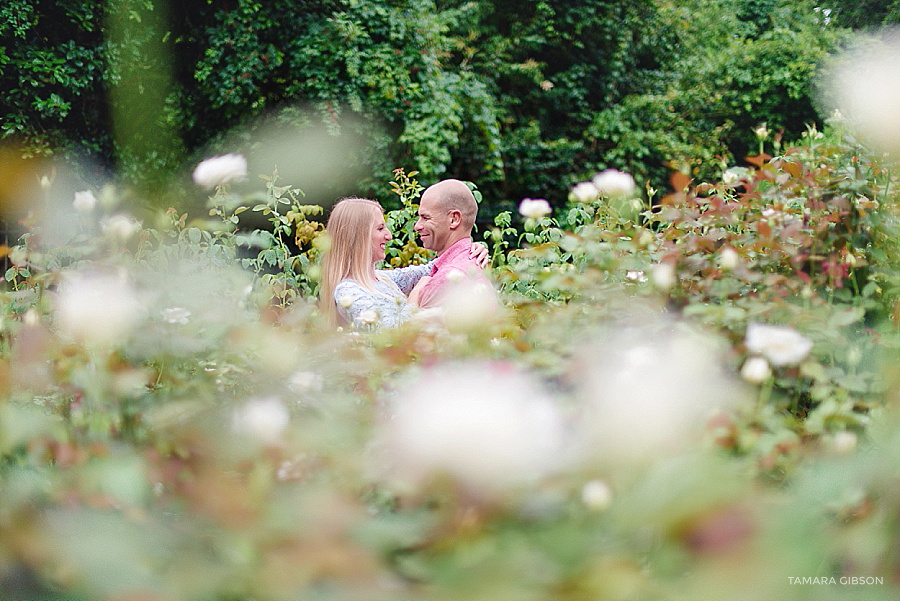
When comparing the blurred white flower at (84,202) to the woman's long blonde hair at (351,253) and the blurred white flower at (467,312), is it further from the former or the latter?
the woman's long blonde hair at (351,253)

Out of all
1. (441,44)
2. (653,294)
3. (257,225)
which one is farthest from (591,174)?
(653,294)

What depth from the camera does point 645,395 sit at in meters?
0.82

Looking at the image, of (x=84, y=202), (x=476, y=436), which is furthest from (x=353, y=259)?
(x=476, y=436)

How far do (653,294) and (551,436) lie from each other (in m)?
0.54

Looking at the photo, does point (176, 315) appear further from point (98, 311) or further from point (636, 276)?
point (636, 276)

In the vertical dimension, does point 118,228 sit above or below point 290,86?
below

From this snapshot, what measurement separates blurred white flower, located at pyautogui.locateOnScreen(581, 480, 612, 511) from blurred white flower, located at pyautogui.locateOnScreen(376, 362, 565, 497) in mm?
54

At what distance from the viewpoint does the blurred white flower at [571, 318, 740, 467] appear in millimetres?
800

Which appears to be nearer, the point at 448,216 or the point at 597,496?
the point at 597,496

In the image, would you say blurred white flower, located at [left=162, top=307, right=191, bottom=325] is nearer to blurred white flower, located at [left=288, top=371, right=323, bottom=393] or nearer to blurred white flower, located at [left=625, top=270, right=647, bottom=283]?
blurred white flower, located at [left=288, top=371, right=323, bottom=393]

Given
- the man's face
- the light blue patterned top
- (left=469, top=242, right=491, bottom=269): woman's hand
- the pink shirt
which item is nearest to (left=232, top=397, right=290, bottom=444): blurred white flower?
the light blue patterned top

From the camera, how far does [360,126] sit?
803cm

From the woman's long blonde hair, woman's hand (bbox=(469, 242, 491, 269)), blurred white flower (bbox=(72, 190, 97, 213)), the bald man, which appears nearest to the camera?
blurred white flower (bbox=(72, 190, 97, 213))

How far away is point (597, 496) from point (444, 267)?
2253 mm
